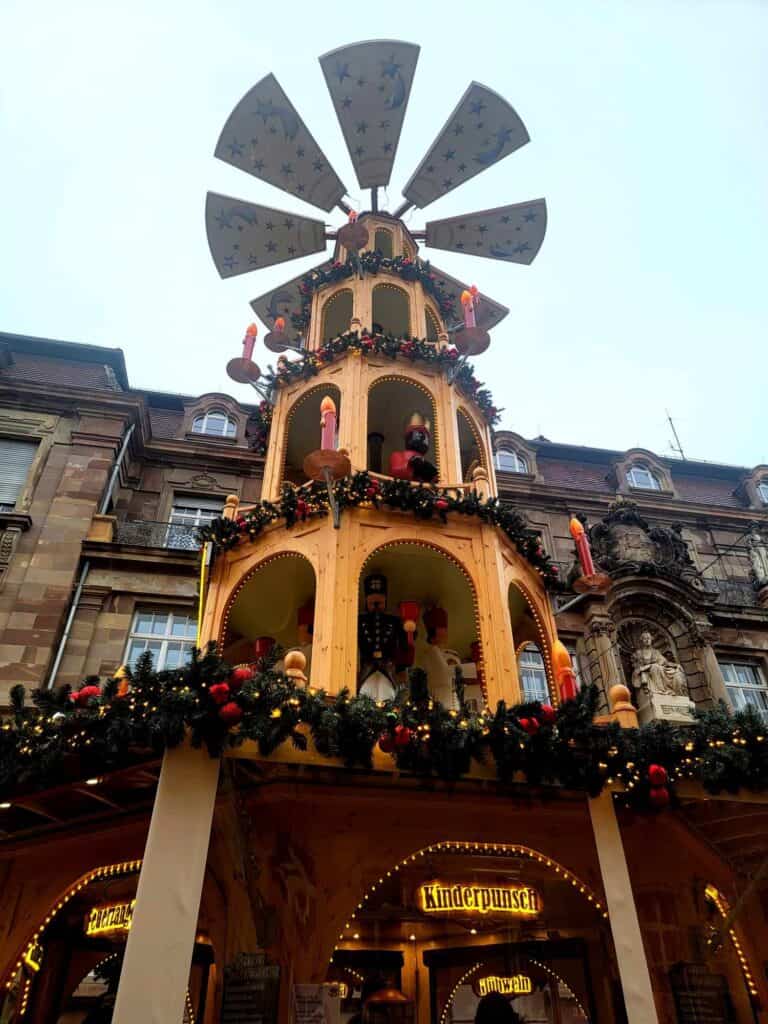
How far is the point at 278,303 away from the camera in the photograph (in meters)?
16.0

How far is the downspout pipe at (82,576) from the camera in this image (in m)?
13.4

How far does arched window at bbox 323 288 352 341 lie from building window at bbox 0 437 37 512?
8.34m

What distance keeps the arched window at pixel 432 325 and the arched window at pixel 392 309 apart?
1.54 feet

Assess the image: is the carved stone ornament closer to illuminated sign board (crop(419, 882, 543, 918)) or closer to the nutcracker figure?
the nutcracker figure

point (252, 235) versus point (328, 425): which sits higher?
point (252, 235)

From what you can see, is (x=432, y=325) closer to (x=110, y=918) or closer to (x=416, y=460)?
(x=416, y=460)

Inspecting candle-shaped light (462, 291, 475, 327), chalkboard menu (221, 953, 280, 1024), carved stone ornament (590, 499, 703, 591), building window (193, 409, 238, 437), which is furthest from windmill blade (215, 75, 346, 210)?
chalkboard menu (221, 953, 280, 1024)

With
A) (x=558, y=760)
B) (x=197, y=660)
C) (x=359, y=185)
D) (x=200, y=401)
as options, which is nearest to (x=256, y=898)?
(x=197, y=660)

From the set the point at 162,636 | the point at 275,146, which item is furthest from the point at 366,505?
the point at 275,146

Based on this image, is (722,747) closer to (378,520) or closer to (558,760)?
(558,760)

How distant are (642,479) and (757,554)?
4223 mm

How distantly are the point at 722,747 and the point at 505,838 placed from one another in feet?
8.36

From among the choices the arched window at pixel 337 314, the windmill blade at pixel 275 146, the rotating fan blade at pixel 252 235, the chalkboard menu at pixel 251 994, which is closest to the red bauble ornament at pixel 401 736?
the chalkboard menu at pixel 251 994

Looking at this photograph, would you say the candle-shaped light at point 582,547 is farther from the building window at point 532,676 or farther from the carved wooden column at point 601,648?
the building window at point 532,676
